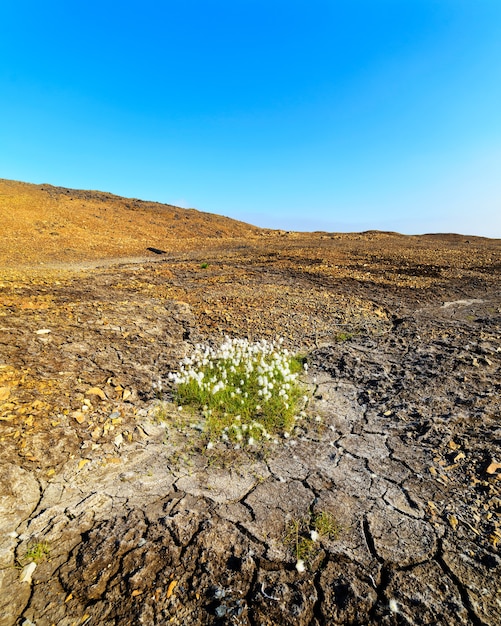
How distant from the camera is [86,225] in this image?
2267 centimetres

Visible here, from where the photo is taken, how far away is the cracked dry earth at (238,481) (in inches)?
88.2

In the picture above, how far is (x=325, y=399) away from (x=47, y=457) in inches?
140

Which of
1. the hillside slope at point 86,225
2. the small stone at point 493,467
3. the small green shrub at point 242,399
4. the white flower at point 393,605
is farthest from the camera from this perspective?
the hillside slope at point 86,225

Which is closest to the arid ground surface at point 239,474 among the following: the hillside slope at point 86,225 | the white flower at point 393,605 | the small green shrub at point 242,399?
the white flower at point 393,605

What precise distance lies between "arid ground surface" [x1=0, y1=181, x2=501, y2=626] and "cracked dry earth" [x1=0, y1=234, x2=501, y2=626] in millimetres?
16

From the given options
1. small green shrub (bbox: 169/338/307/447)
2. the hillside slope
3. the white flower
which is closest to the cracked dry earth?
the white flower

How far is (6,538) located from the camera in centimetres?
264

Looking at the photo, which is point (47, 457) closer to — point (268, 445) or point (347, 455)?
point (268, 445)

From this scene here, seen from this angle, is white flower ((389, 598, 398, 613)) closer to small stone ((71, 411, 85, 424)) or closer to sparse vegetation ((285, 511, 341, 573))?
sparse vegetation ((285, 511, 341, 573))

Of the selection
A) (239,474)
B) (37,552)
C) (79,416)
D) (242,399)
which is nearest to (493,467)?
(239,474)

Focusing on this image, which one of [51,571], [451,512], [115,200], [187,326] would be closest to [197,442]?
[51,571]

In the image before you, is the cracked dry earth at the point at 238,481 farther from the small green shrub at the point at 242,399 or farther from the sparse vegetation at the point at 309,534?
the small green shrub at the point at 242,399

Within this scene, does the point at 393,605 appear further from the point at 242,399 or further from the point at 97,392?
the point at 97,392

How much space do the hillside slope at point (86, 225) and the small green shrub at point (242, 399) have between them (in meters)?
11.5
